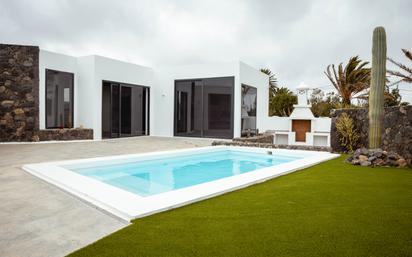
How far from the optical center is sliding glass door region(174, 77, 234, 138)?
14032 millimetres

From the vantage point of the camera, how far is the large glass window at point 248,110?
48.3 feet

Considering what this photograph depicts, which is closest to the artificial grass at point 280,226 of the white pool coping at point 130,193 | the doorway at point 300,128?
the white pool coping at point 130,193

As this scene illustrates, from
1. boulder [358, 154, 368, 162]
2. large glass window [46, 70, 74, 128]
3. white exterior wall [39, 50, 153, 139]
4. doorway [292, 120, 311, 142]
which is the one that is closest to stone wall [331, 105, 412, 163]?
boulder [358, 154, 368, 162]

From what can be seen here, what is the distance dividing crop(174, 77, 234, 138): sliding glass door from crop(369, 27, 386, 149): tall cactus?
23.1 feet

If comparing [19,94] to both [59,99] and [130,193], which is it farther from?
[130,193]

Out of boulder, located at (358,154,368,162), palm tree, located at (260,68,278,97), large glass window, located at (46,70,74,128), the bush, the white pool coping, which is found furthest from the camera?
palm tree, located at (260,68,278,97)

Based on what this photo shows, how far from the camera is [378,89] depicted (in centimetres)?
745

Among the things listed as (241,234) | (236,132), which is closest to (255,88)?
(236,132)

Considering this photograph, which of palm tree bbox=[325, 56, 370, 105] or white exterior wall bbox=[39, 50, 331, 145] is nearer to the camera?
white exterior wall bbox=[39, 50, 331, 145]

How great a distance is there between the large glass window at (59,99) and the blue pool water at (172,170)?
24.8 ft

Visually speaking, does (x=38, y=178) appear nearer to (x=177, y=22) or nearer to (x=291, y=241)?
(x=291, y=241)

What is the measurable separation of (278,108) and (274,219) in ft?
76.4

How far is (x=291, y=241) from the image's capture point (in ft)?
7.93

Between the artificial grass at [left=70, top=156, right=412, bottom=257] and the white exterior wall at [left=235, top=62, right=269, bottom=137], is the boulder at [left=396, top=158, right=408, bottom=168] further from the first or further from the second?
the white exterior wall at [left=235, top=62, right=269, bottom=137]
